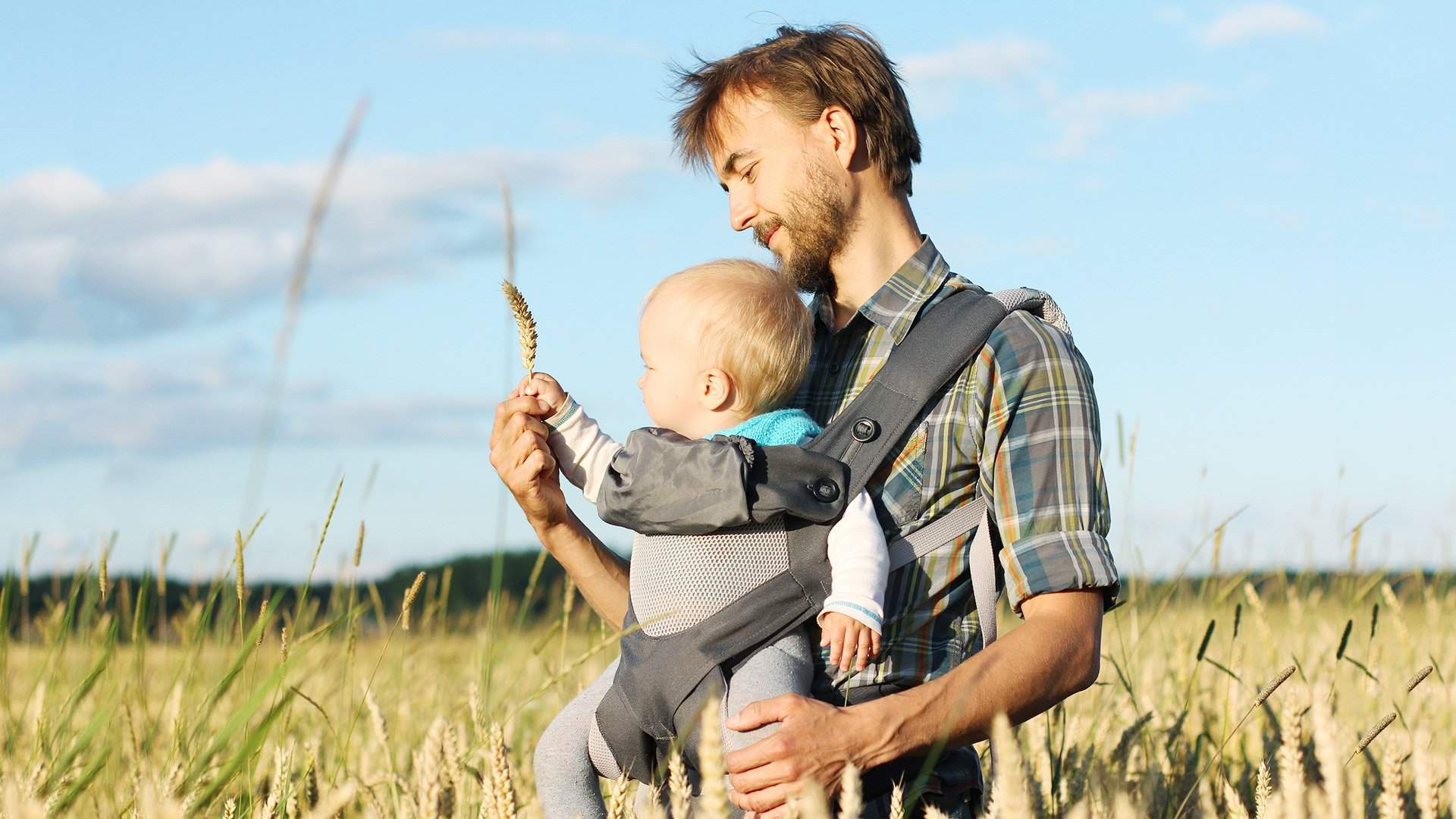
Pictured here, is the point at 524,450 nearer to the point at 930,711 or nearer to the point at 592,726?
the point at 592,726

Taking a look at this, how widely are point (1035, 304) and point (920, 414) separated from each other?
0.46 m

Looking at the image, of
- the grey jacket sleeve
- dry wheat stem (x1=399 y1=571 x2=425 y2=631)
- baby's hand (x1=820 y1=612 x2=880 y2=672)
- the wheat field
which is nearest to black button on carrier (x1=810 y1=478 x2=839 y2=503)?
the grey jacket sleeve

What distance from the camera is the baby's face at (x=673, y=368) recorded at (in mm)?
2971

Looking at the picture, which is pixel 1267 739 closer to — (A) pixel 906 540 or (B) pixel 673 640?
(A) pixel 906 540

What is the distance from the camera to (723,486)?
259 centimetres

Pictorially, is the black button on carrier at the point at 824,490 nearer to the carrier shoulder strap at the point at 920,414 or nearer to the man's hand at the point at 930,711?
the carrier shoulder strap at the point at 920,414

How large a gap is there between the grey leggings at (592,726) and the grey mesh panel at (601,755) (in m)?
0.02

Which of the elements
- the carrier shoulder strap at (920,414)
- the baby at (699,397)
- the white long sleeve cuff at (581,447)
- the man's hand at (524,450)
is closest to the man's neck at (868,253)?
the baby at (699,397)

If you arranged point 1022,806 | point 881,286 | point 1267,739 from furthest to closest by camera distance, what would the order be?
point 1267,739
point 881,286
point 1022,806

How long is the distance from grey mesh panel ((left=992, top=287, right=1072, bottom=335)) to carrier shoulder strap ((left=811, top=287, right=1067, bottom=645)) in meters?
0.08

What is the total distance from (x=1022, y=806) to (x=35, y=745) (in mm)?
2392

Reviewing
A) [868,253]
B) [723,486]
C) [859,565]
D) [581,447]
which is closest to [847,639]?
[859,565]

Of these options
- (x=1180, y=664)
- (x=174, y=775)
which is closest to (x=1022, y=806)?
(x=174, y=775)

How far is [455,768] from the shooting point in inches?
117
